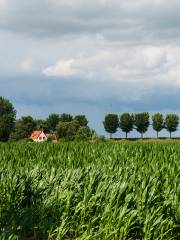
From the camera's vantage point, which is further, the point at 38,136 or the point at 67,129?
the point at 67,129

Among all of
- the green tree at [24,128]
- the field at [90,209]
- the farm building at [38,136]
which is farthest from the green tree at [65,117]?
the field at [90,209]

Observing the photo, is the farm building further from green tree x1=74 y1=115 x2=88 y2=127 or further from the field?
the field

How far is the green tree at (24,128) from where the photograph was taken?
152587mm

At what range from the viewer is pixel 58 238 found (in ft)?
26.3

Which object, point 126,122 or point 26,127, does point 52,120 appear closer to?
point 126,122

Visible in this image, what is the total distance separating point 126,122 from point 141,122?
4629 millimetres

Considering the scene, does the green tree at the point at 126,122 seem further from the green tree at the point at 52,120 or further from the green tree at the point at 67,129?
the green tree at the point at 67,129

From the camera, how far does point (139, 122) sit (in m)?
187

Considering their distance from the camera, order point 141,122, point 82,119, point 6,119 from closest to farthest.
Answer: point 6,119 → point 82,119 → point 141,122

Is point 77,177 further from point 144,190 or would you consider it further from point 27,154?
point 27,154

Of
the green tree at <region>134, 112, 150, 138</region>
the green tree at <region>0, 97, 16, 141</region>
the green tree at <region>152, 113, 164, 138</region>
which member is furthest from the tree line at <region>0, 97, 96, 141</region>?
the green tree at <region>152, 113, 164, 138</region>

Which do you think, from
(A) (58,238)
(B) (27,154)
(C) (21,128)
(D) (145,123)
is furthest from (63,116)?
(A) (58,238)

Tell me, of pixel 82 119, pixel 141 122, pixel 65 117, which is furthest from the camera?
pixel 65 117

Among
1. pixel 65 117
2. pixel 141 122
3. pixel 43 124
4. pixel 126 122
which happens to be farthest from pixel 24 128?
pixel 141 122
